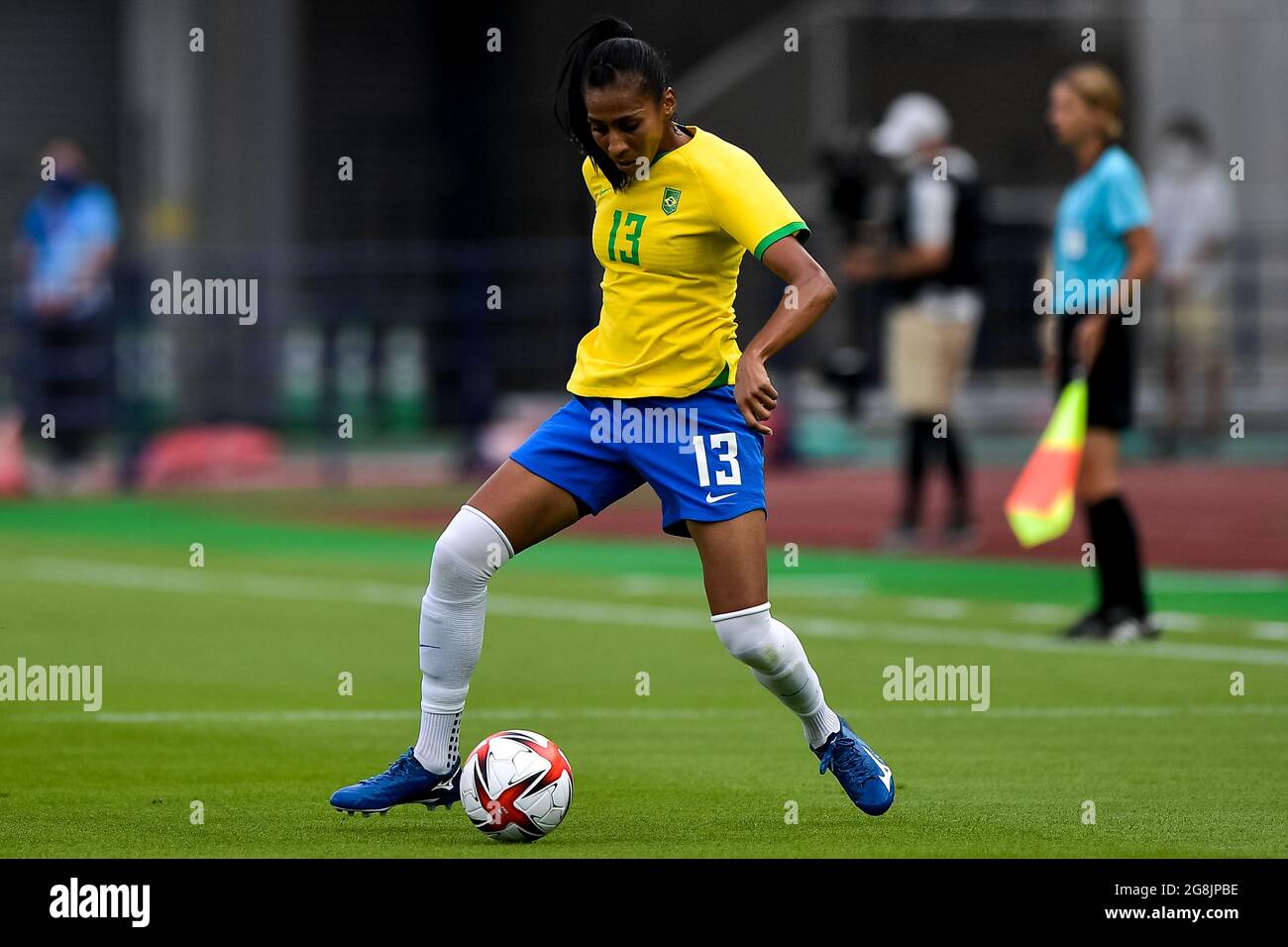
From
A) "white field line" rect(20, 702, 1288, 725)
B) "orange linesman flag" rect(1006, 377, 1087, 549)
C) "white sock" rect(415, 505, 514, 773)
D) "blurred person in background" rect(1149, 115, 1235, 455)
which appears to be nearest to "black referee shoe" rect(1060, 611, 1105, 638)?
"orange linesman flag" rect(1006, 377, 1087, 549)

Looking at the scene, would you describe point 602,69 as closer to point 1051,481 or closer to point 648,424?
point 648,424

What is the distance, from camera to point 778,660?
7309 millimetres

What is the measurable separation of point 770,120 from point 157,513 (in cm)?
787

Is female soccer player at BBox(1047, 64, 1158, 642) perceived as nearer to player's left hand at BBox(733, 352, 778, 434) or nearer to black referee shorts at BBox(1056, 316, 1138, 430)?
black referee shorts at BBox(1056, 316, 1138, 430)

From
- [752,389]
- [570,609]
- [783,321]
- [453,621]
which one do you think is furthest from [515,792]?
[570,609]

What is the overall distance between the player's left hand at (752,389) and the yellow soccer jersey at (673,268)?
32cm

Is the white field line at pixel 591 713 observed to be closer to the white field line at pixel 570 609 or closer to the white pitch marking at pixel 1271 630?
the white field line at pixel 570 609

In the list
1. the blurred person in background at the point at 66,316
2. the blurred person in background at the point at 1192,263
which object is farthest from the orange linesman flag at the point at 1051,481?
the blurred person in background at the point at 66,316

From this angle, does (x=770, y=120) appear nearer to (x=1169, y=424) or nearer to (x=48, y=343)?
(x=1169, y=424)

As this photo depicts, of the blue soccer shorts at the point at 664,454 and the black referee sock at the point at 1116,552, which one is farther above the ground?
the blue soccer shorts at the point at 664,454

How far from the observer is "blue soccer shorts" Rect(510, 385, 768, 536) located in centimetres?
726

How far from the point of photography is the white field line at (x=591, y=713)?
9680 millimetres

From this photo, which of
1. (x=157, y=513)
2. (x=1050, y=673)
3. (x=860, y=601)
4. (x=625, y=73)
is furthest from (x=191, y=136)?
(x=625, y=73)

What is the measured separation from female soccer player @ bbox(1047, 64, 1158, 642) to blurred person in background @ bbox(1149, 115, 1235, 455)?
415 inches
